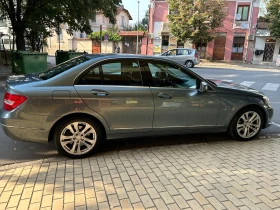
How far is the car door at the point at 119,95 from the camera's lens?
347 centimetres

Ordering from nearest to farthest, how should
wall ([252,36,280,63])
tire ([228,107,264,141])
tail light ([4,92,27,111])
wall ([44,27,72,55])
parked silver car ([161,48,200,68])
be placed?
tail light ([4,92,27,111])
tire ([228,107,264,141])
parked silver car ([161,48,200,68])
wall ([252,36,280,63])
wall ([44,27,72,55])

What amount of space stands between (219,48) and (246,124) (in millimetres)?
26266

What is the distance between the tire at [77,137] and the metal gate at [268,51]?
28.9 m

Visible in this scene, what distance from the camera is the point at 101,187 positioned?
9.14ft

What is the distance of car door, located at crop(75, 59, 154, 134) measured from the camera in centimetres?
347

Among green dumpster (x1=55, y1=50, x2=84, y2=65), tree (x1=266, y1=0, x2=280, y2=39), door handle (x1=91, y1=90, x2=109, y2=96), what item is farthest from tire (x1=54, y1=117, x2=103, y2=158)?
tree (x1=266, y1=0, x2=280, y2=39)

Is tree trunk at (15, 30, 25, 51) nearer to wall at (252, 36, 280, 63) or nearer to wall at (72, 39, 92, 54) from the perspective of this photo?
wall at (72, 39, 92, 54)

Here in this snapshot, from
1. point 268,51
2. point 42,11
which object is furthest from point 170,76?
point 268,51

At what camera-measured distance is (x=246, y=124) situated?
14.4 feet

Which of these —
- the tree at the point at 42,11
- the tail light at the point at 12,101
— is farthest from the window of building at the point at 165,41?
the tail light at the point at 12,101

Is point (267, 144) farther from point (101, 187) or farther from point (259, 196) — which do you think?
point (101, 187)

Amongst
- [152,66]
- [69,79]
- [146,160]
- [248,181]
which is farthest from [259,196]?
[69,79]

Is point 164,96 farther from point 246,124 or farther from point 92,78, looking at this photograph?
point 246,124

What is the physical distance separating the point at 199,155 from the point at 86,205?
77.1 inches
